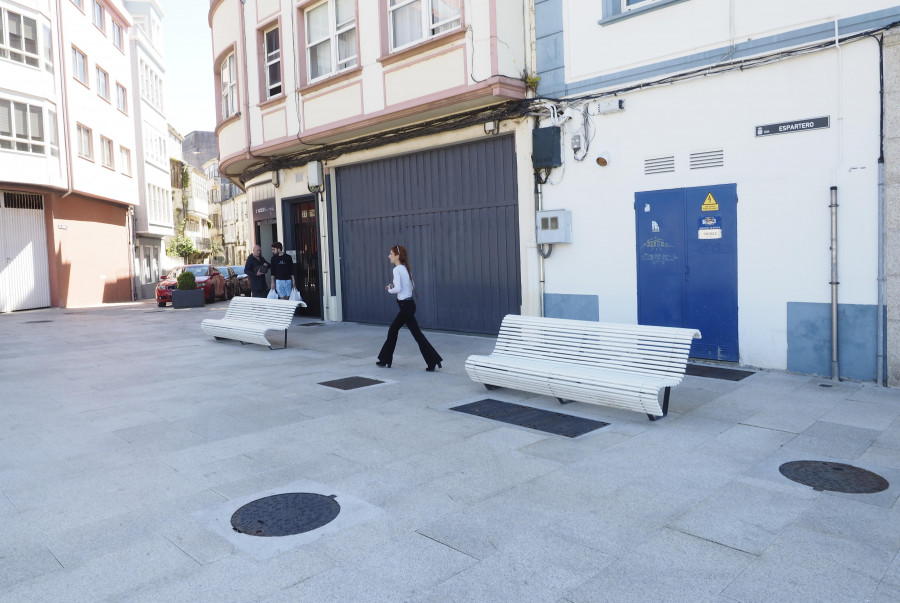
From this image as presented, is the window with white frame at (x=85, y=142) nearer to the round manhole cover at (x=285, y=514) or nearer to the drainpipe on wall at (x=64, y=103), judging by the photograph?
the drainpipe on wall at (x=64, y=103)

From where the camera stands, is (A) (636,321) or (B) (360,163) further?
(B) (360,163)

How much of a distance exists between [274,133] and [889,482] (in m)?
13.2

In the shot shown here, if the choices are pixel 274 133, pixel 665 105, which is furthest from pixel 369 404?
pixel 274 133

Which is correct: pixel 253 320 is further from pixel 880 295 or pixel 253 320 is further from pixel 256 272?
pixel 880 295

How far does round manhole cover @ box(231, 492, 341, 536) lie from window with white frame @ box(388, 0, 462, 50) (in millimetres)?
8548

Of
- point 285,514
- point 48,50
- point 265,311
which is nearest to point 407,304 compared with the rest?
point 265,311

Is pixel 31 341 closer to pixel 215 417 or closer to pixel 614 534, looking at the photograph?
pixel 215 417

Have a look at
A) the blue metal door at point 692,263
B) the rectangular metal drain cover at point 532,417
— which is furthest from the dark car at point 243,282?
the rectangular metal drain cover at point 532,417

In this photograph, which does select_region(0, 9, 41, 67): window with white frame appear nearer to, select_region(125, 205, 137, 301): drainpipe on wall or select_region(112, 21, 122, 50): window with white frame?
select_region(112, 21, 122, 50): window with white frame

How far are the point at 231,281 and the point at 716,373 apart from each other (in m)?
23.3

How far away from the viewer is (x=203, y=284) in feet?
82.0

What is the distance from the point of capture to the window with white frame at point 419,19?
11.1m

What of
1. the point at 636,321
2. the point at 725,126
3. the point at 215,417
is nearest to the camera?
the point at 215,417

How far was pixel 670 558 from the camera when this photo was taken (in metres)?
3.46
